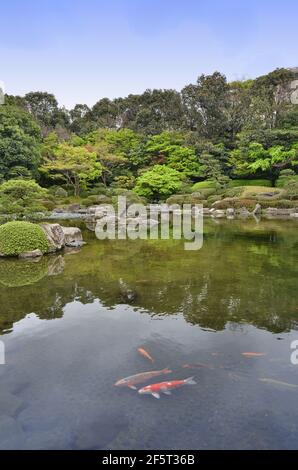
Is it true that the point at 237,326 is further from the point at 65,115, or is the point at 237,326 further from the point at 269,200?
the point at 65,115

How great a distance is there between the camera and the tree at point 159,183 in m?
29.1

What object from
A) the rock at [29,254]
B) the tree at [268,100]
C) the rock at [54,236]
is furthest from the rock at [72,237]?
the tree at [268,100]

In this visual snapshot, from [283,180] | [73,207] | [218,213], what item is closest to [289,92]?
[283,180]

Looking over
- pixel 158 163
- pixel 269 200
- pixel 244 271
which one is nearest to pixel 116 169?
pixel 158 163

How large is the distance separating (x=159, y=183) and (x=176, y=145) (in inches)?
253

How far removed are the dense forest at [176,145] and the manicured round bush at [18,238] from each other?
54.9 feet

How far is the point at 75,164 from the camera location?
28.8 m

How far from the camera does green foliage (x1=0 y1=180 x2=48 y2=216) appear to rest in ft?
41.3

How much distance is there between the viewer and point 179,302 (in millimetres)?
6047

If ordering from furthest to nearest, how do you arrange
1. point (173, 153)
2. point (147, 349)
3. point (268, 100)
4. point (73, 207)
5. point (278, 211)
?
point (268, 100) < point (173, 153) < point (73, 207) < point (278, 211) < point (147, 349)

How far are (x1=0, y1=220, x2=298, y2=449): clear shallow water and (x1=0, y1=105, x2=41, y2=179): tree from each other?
20.7m

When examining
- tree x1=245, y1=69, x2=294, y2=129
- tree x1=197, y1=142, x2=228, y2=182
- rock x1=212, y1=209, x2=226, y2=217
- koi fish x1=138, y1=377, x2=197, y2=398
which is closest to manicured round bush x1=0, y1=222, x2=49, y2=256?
koi fish x1=138, y1=377, x2=197, y2=398

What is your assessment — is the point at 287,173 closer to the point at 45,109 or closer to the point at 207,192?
the point at 207,192

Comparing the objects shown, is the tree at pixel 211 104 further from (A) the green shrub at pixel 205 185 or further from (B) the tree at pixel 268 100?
(A) the green shrub at pixel 205 185
